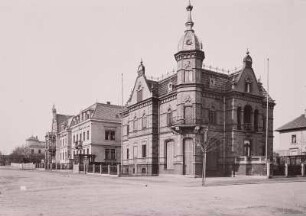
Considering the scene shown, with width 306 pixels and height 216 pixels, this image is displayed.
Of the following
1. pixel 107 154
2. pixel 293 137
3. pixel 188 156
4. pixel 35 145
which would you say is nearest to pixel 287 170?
pixel 188 156

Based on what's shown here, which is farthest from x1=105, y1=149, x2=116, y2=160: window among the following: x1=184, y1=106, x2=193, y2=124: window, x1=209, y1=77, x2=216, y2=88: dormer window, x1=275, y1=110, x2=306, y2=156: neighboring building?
x1=275, y1=110, x2=306, y2=156: neighboring building

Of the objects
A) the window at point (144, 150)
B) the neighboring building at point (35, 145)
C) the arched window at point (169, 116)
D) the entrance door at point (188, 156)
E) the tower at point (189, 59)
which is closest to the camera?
the entrance door at point (188, 156)

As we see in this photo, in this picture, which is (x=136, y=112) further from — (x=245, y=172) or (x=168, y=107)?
(x=245, y=172)

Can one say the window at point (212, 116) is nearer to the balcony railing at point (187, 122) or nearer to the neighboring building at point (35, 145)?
the balcony railing at point (187, 122)

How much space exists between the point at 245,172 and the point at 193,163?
573cm

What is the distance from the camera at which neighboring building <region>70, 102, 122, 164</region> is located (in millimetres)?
57719

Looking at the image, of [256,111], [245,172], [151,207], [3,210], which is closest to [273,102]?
[256,111]

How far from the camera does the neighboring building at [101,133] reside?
189 ft

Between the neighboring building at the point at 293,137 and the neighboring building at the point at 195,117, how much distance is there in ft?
47.5

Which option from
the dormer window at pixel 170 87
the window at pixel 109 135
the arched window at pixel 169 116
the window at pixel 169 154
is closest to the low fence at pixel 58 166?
the window at pixel 109 135

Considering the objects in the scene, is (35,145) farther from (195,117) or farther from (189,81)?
(195,117)

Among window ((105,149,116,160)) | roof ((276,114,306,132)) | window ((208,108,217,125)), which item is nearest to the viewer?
window ((208,108,217,125))

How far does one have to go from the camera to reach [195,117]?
114ft

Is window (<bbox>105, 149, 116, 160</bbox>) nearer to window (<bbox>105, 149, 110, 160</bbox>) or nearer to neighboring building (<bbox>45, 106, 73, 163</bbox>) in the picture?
window (<bbox>105, 149, 110, 160</bbox>)
